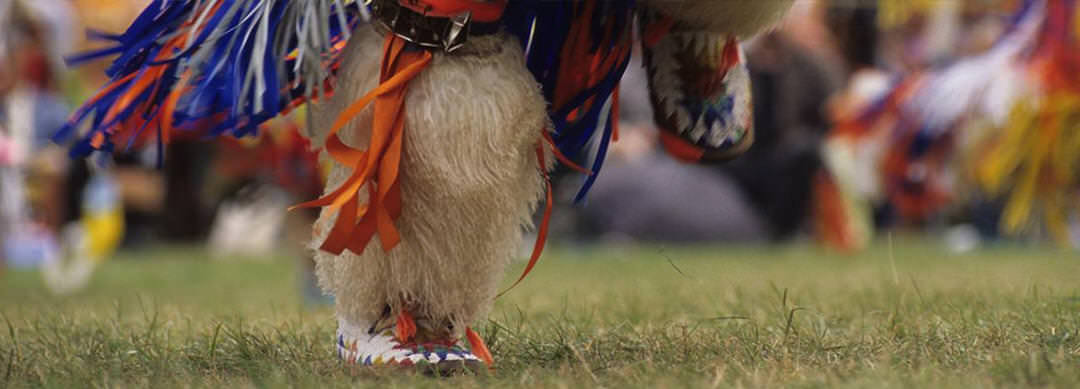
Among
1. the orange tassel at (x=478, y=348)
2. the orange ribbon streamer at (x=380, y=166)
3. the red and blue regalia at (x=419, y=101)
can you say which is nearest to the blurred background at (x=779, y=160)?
the red and blue regalia at (x=419, y=101)

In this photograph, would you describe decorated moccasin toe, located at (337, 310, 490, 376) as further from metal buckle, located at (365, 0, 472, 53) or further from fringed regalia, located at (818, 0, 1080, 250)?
fringed regalia, located at (818, 0, 1080, 250)

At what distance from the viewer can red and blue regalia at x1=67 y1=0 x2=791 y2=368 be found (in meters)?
1.67

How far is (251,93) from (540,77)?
384 millimetres

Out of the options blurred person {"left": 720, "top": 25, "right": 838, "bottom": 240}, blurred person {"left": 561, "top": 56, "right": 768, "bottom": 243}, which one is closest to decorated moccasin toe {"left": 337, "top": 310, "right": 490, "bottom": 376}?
blurred person {"left": 561, "top": 56, "right": 768, "bottom": 243}

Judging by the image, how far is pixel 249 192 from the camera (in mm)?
4398

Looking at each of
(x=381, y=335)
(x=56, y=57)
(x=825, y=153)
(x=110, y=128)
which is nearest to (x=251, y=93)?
(x=110, y=128)

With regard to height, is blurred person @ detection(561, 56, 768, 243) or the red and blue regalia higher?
the red and blue regalia

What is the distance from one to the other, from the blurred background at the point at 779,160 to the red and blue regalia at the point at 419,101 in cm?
21

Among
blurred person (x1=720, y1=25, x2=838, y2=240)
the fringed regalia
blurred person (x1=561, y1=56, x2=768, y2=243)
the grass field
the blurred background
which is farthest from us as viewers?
blurred person (x1=561, y1=56, x2=768, y2=243)

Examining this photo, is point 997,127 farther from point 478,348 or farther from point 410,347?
point 410,347

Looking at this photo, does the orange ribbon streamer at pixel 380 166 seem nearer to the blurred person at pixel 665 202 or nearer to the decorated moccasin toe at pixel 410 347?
the decorated moccasin toe at pixel 410 347

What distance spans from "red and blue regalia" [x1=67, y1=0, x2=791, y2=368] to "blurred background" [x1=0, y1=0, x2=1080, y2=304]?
0.69 ft

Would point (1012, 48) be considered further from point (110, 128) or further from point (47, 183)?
point (47, 183)

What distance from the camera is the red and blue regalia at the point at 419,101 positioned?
5.48 feet
